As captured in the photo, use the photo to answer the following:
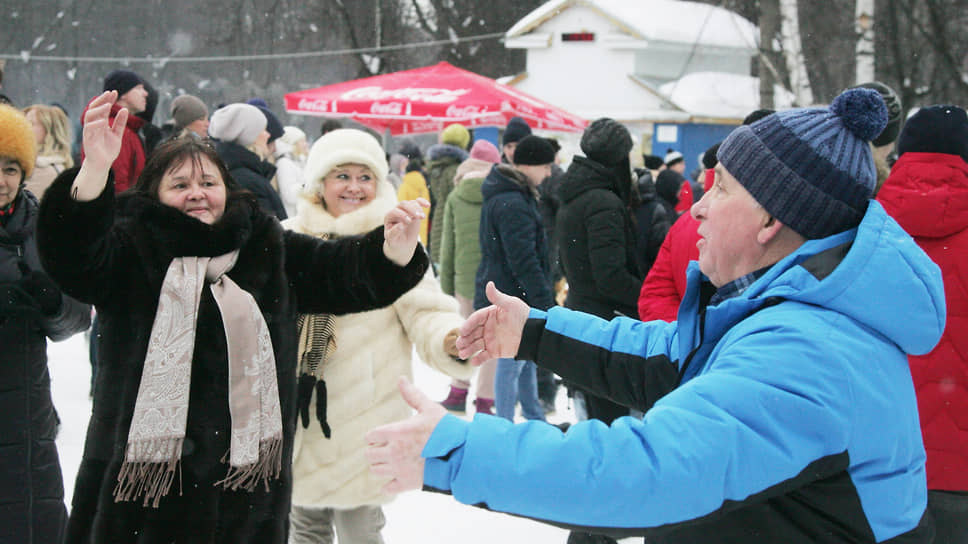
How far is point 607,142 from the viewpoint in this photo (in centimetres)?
436

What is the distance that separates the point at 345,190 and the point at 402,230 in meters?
0.95

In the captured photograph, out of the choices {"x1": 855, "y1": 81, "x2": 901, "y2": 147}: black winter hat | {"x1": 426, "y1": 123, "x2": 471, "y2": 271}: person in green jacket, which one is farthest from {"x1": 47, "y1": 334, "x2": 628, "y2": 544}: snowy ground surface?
{"x1": 426, "y1": 123, "x2": 471, "y2": 271}: person in green jacket

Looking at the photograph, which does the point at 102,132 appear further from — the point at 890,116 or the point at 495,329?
the point at 890,116

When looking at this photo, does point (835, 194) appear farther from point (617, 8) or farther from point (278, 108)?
point (278, 108)

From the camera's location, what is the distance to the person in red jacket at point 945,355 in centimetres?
268

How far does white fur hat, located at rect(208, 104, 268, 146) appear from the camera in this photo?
5000 millimetres

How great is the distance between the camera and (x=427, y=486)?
1.17 metres

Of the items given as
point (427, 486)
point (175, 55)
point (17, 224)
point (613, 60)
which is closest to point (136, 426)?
point (17, 224)

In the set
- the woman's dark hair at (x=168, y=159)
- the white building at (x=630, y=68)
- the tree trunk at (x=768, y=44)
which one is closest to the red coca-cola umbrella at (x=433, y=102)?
the tree trunk at (x=768, y=44)

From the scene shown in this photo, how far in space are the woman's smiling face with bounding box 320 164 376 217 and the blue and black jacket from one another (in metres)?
2.23

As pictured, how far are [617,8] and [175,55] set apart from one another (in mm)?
10785

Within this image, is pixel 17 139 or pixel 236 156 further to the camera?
pixel 236 156

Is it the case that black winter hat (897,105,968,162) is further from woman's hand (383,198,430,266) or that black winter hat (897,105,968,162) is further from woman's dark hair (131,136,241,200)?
woman's dark hair (131,136,241,200)

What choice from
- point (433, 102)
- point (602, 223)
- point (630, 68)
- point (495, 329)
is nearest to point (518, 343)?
point (495, 329)
